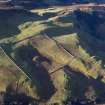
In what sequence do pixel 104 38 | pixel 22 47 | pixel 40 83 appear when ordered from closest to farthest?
1. pixel 40 83
2. pixel 22 47
3. pixel 104 38

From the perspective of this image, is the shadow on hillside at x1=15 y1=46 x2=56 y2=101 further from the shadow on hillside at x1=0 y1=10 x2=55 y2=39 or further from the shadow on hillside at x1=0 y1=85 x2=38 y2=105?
the shadow on hillside at x1=0 y1=10 x2=55 y2=39

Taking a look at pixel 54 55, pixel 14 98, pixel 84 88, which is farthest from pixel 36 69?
pixel 84 88

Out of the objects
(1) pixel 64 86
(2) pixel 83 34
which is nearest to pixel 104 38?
(2) pixel 83 34

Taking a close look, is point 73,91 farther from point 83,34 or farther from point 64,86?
point 83,34

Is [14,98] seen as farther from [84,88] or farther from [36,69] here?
[84,88]

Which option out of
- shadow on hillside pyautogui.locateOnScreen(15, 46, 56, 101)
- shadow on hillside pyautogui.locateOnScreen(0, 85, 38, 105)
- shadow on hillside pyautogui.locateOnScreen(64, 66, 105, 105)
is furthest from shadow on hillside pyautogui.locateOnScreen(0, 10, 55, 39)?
shadow on hillside pyautogui.locateOnScreen(64, 66, 105, 105)
